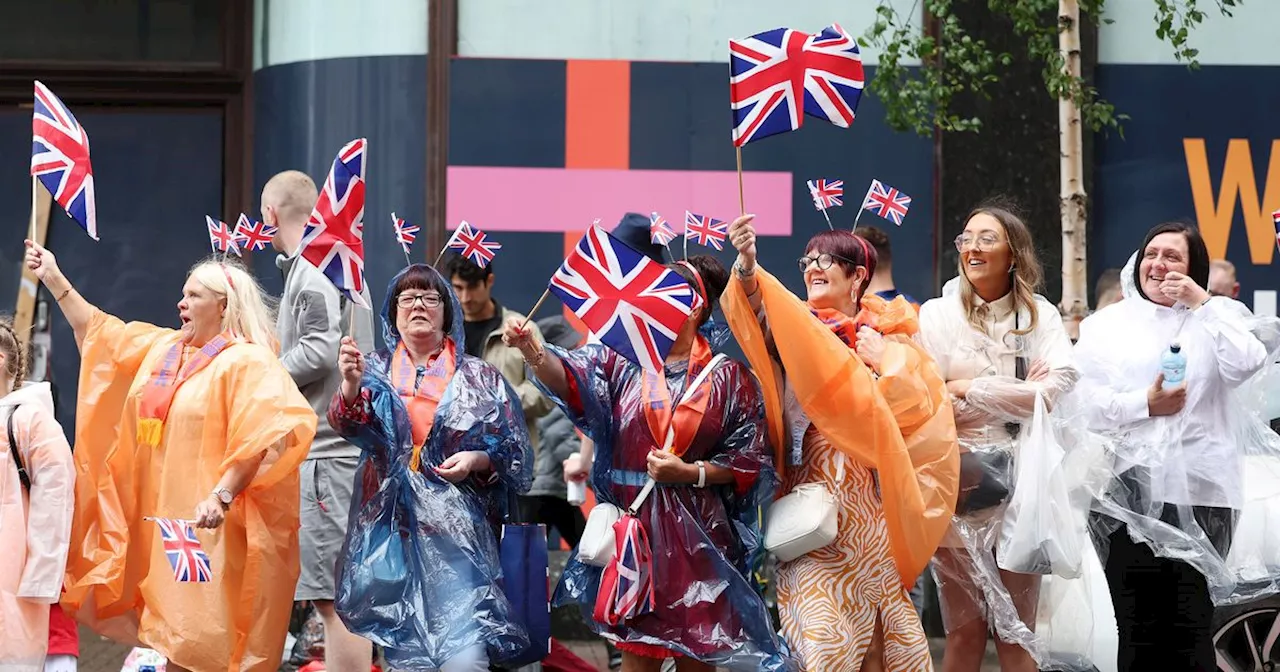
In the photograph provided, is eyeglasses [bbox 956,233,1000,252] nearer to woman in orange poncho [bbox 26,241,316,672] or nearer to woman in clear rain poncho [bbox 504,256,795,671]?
woman in clear rain poncho [bbox 504,256,795,671]

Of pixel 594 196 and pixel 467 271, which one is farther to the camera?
pixel 594 196

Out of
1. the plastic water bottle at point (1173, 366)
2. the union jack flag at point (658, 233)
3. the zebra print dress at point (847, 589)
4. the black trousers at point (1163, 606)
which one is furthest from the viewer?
the union jack flag at point (658, 233)

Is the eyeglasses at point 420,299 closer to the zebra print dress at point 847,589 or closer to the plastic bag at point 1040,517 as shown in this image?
the zebra print dress at point 847,589

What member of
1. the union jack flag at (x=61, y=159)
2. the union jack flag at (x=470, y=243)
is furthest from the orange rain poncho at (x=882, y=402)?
the union jack flag at (x=61, y=159)

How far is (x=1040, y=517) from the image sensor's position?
610cm

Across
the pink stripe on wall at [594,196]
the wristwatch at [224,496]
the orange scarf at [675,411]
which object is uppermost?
the pink stripe on wall at [594,196]

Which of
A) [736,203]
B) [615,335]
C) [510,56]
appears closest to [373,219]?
[510,56]

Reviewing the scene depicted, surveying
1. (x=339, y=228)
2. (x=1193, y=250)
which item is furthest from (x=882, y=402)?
(x=339, y=228)

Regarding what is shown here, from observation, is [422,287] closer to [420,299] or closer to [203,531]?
[420,299]

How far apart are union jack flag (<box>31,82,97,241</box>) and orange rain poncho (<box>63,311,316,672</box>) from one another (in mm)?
585

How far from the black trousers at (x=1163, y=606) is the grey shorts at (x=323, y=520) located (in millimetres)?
Result: 2767

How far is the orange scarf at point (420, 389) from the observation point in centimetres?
638

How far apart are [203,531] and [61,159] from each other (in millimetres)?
1409

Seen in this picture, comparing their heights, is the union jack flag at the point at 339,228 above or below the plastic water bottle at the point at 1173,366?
above
